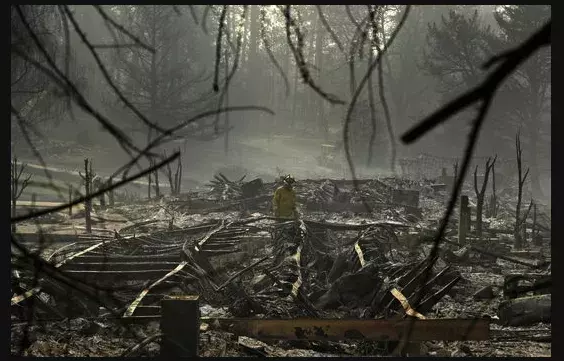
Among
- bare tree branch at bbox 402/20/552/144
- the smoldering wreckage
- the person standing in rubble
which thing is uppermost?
bare tree branch at bbox 402/20/552/144

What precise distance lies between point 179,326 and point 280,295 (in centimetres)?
320

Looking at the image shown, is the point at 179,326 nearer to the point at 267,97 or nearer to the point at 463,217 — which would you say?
the point at 463,217

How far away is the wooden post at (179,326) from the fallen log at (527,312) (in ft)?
14.3

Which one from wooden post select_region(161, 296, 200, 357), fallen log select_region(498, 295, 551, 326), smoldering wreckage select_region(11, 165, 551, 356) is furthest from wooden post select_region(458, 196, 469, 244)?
wooden post select_region(161, 296, 200, 357)

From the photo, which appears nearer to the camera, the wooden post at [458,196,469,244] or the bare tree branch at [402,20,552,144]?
the bare tree branch at [402,20,552,144]

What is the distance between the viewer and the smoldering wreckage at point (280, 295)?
5.17 m

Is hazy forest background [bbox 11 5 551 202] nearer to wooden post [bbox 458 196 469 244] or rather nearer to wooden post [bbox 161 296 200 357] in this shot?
wooden post [bbox 458 196 469 244]

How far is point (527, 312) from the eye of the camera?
6.61 m

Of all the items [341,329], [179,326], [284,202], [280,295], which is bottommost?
[280,295]

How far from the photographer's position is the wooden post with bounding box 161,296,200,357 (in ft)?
13.3

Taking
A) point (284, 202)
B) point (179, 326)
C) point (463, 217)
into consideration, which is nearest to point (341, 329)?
point (179, 326)

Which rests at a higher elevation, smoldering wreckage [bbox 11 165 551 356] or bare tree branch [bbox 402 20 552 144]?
bare tree branch [bbox 402 20 552 144]

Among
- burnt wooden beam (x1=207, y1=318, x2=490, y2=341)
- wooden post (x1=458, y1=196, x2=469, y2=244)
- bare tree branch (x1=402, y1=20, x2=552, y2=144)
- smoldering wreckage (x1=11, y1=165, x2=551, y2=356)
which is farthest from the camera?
wooden post (x1=458, y1=196, x2=469, y2=244)

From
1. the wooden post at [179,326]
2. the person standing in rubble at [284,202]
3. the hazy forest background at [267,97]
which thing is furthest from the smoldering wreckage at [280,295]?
the hazy forest background at [267,97]
